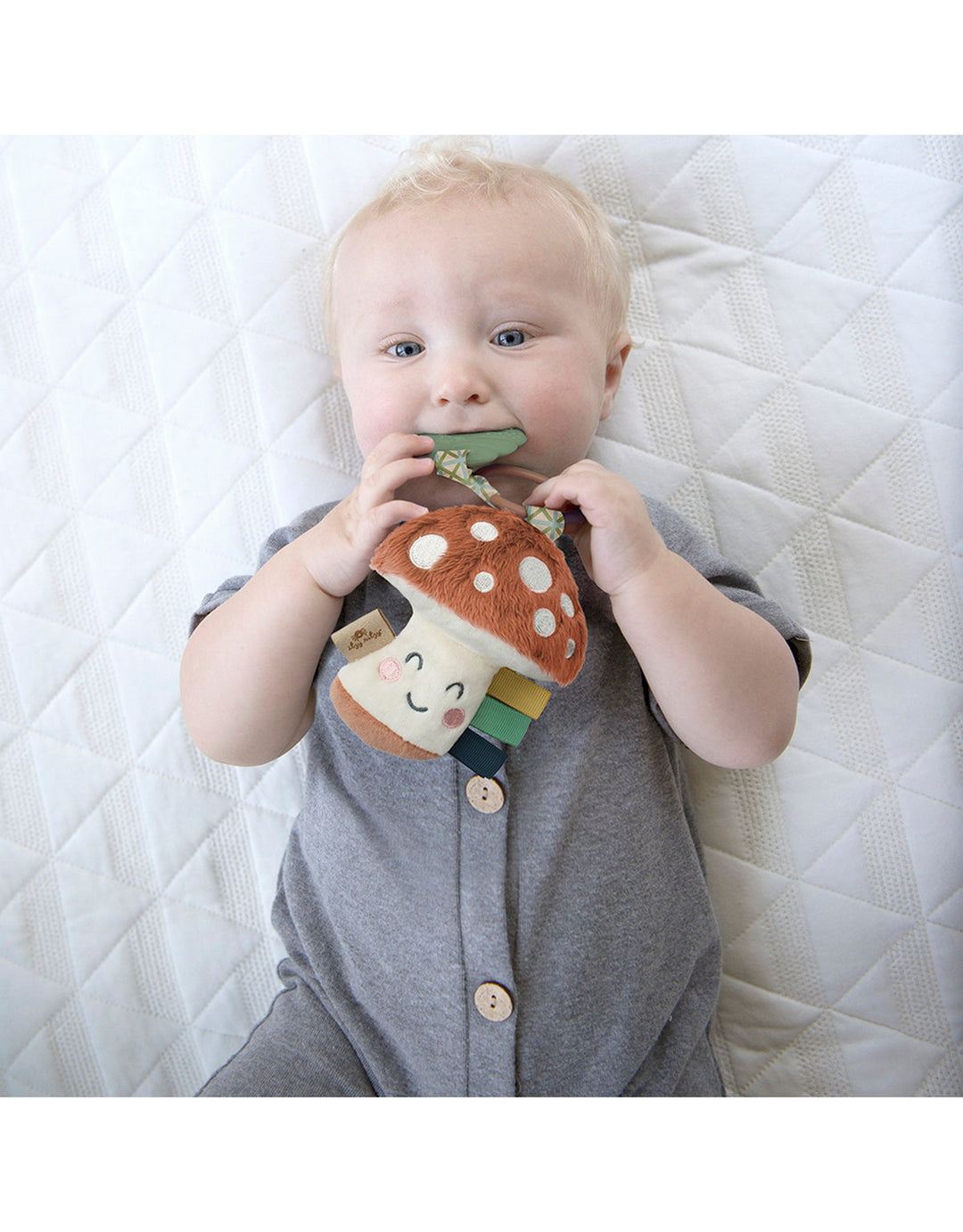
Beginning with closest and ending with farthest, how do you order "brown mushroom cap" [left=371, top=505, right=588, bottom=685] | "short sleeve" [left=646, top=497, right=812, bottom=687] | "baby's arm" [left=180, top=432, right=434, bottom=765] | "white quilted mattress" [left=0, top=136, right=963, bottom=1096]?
"brown mushroom cap" [left=371, top=505, right=588, bottom=685] → "baby's arm" [left=180, top=432, right=434, bottom=765] → "short sleeve" [left=646, top=497, right=812, bottom=687] → "white quilted mattress" [left=0, top=136, right=963, bottom=1096]

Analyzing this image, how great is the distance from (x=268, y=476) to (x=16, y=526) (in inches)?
12.2

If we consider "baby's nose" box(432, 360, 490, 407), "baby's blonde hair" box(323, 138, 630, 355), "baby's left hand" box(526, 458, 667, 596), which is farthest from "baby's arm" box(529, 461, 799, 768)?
"baby's blonde hair" box(323, 138, 630, 355)

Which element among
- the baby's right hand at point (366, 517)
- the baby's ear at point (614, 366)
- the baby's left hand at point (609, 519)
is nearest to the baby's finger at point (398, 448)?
the baby's right hand at point (366, 517)

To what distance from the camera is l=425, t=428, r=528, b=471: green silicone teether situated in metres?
0.78

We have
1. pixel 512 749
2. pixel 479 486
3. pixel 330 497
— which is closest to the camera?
pixel 479 486

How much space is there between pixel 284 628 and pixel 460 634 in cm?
23

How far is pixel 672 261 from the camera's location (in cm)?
107

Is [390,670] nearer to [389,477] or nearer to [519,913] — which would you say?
[389,477]

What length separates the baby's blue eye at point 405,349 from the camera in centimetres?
85

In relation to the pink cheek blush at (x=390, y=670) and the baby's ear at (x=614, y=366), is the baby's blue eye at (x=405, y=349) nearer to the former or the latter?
the baby's ear at (x=614, y=366)

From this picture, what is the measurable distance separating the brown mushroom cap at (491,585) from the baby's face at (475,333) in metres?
0.13

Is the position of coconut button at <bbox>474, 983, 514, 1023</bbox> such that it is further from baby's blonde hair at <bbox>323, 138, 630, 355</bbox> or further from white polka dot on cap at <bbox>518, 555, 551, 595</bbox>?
baby's blonde hair at <bbox>323, 138, 630, 355</bbox>

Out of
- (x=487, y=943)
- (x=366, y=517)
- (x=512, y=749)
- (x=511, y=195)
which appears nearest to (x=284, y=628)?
(x=366, y=517)

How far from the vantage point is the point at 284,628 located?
834 millimetres
